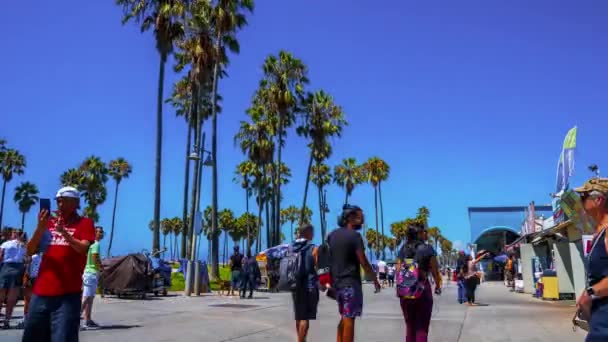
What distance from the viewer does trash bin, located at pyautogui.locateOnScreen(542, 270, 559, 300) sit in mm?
18703

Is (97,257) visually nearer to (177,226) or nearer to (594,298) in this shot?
(594,298)

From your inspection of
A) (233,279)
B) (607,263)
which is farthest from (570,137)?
(607,263)

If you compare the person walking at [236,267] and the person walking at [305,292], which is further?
the person walking at [236,267]

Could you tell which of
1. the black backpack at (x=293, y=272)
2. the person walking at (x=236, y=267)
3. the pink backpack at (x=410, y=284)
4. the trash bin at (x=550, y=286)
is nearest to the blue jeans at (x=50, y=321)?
the black backpack at (x=293, y=272)

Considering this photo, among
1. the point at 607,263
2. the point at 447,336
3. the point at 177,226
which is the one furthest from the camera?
the point at 177,226

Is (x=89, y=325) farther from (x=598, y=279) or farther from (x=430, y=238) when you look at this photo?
(x=430, y=238)

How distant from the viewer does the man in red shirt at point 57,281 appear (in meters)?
4.16

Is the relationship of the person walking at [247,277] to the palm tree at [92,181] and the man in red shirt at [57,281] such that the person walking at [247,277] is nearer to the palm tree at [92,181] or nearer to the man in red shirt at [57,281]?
the man in red shirt at [57,281]

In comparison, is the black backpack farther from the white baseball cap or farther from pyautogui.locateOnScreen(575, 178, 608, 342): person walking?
pyautogui.locateOnScreen(575, 178, 608, 342): person walking

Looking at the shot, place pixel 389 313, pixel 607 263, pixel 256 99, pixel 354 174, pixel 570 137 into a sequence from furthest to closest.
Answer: pixel 354 174, pixel 256 99, pixel 570 137, pixel 389 313, pixel 607 263

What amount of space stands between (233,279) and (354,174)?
45.5m

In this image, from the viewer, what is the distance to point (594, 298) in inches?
123

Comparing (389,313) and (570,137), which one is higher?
(570,137)

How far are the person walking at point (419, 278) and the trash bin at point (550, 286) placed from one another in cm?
1448
